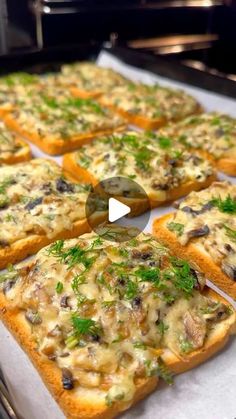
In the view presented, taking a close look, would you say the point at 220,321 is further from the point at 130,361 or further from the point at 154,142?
the point at 154,142

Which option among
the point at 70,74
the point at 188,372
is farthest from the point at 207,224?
the point at 70,74

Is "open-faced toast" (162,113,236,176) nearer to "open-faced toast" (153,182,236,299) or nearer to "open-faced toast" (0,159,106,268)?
"open-faced toast" (153,182,236,299)

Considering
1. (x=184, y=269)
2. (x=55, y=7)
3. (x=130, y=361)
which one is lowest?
(x=130, y=361)

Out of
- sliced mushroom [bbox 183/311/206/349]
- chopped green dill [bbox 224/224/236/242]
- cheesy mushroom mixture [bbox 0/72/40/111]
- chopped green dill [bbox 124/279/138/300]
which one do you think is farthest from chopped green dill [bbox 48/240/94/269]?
cheesy mushroom mixture [bbox 0/72/40/111]

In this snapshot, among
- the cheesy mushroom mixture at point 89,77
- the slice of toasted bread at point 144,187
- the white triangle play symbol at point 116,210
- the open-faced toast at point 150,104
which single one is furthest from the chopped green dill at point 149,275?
the cheesy mushroom mixture at point 89,77

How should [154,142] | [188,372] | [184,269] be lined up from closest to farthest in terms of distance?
[188,372] → [184,269] → [154,142]

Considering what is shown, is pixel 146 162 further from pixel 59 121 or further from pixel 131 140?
pixel 59 121

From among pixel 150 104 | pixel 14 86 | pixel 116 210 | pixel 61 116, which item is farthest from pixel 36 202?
pixel 14 86
